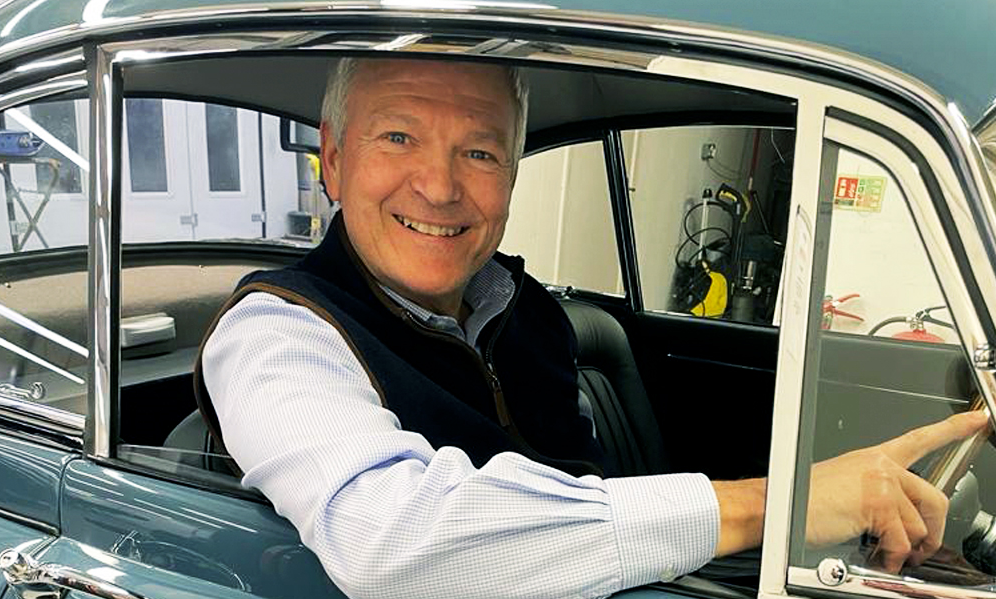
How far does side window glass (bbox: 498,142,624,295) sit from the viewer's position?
2.47m

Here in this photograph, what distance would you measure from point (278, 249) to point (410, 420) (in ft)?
5.76

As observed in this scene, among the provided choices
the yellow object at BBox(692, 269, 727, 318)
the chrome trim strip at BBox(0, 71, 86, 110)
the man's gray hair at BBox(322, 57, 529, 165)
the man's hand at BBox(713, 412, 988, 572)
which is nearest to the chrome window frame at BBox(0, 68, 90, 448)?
the chrome trim strip at BBox(0, 71, 86, 110)

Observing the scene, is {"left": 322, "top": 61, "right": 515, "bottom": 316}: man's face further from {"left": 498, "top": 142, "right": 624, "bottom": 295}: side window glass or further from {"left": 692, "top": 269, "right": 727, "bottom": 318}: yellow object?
{"left": 692, "top": 269, "right": 727, "bottom": 318}: yellow object

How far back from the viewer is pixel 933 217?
0.79 m

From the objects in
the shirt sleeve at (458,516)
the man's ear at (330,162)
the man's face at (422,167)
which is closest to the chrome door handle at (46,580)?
the shirt sleeve at (458,516)

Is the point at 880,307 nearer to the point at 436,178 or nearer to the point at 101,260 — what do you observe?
the point at 436,178

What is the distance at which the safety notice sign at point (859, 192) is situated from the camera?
81 centimetres

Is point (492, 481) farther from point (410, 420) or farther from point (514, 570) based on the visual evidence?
point (410, 420)

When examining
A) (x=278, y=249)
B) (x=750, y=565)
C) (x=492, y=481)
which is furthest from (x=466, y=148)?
Answer: (x=278, y=249)

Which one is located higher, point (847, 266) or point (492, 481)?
point (847, 266)

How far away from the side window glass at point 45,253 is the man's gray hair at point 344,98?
391mm

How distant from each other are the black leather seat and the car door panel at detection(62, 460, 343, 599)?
0.97 metres

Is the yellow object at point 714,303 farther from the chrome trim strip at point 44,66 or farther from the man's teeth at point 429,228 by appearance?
the chrome trim strip at point 44,66

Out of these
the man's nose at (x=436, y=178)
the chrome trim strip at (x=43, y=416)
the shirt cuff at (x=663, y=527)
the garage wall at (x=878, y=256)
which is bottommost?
the shirt cuff at (x=663, y=527)
